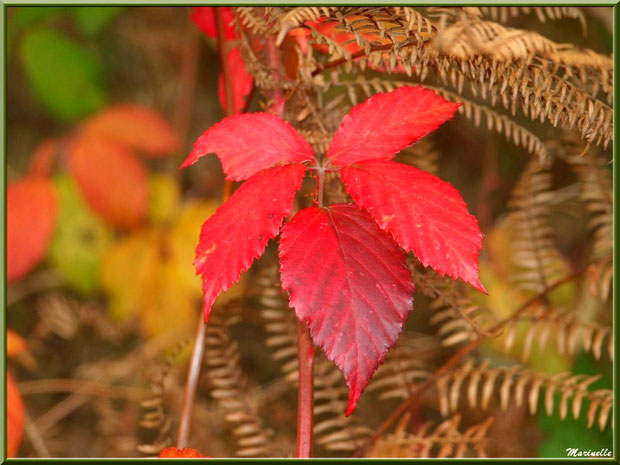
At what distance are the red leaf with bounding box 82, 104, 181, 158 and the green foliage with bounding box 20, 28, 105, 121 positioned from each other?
5 cm

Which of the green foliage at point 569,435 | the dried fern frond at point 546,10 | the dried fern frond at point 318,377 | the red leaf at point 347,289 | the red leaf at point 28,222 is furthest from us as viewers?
the red leaf at point 28,222

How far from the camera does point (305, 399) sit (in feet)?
2.00

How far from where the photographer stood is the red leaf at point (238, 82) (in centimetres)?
78

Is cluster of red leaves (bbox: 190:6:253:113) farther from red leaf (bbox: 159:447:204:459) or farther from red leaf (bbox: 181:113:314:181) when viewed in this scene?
red leaf (bbox: 159:447:204:459)

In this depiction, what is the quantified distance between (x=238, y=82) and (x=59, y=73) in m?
0.92

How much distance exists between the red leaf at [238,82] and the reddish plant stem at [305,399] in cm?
31

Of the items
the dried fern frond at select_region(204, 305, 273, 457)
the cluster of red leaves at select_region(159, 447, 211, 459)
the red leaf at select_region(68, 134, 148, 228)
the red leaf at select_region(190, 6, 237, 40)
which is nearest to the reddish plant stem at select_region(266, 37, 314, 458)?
the cluster of red leaves at select_region(159, 447, 211, 459)

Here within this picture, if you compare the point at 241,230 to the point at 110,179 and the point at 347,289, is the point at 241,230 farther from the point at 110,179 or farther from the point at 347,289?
the point at 110,179

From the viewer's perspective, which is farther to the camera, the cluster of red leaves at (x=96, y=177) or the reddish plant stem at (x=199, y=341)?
the cluster of red leaves at (x=96, y=177)

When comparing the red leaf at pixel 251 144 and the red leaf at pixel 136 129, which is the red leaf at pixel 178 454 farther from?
the red leaf at pixel 136 129

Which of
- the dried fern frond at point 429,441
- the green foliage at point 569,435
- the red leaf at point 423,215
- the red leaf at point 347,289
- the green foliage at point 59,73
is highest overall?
the green foliage at point 59,73

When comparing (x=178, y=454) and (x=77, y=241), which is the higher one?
(x=77, y=241)

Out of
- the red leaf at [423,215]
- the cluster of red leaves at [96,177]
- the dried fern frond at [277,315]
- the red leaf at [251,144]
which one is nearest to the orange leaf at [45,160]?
the cluster of red leaves at [96,177]

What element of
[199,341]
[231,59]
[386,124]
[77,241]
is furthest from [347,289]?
[77,241]
